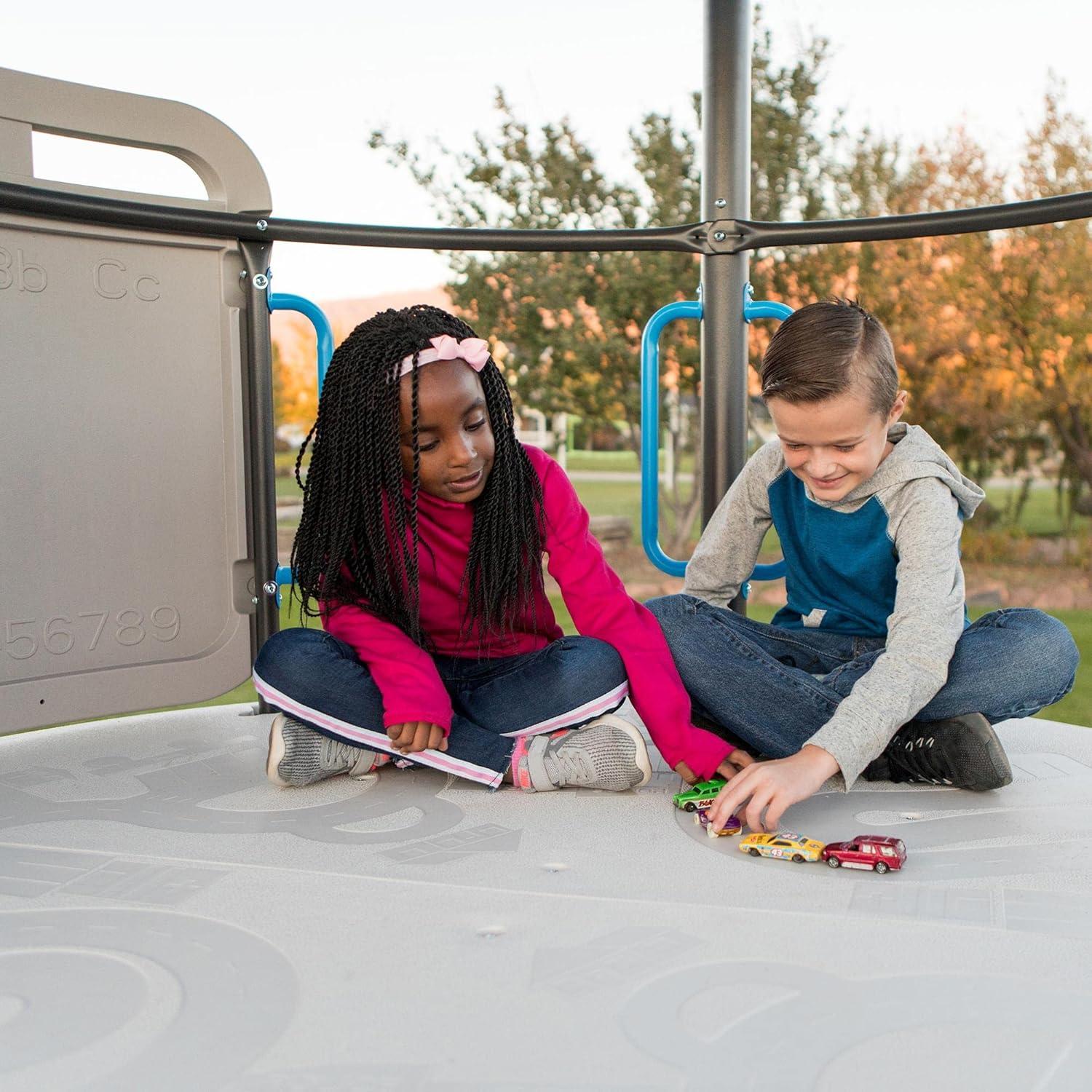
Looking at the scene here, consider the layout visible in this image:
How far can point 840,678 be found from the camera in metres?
1.62

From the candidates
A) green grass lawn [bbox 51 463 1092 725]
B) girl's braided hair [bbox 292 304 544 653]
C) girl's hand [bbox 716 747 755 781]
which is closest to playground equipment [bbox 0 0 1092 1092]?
girl's hand [bbox 716 747 755 781]

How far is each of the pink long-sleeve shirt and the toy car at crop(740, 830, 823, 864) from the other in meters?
0.23

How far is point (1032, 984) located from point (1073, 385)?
5597 millimetres

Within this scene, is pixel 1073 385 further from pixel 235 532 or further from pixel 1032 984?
pixel 1032 984

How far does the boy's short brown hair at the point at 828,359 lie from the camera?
1496 mm

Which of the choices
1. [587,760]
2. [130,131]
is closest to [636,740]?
[587,760]

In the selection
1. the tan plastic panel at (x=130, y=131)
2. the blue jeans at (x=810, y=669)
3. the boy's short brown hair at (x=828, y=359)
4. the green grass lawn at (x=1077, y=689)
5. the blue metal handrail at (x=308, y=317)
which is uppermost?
the tan plastic panel at (x=130, y=131)

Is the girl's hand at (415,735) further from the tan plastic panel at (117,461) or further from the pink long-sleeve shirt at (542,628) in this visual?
the tan plastic panel at (117,461)

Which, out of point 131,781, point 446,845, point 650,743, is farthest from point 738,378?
point 131,781

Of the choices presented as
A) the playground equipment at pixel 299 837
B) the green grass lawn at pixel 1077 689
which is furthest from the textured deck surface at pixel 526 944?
the green grass lawn at pixel 1077 689

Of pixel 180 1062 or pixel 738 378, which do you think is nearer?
pixel 180 1062

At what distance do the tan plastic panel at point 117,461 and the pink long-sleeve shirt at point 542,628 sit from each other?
40 centimetres

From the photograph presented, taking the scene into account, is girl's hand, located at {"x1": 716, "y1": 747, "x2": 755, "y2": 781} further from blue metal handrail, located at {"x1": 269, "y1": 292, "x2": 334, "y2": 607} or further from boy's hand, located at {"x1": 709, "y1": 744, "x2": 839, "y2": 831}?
blue metal handrail, located at {"x1": 269, "y1": 292, "x2": 334, "y2": 607}

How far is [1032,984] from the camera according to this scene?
0.95 m
